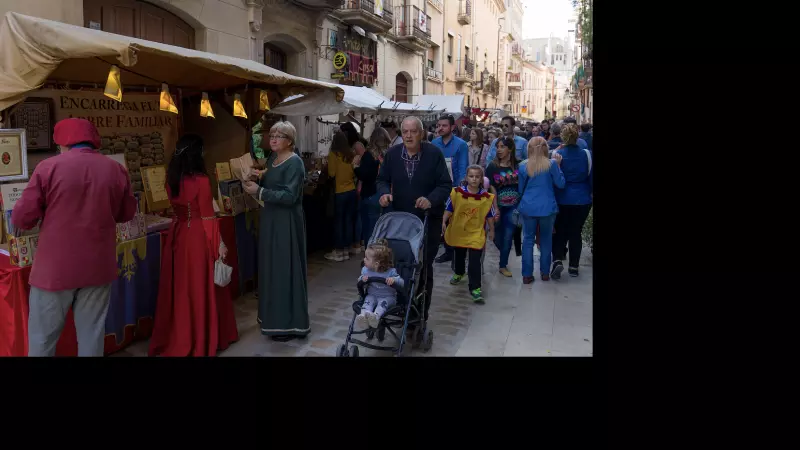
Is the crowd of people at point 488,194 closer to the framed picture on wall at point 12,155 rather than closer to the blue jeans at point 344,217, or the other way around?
the blue jeans at point 344,217

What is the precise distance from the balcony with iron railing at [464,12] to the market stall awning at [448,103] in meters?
8.73

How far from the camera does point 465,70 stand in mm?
28375

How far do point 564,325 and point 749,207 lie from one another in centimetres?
380

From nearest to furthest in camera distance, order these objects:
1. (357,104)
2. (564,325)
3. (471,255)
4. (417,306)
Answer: (417,306), (564,325), (471,255), (357,104)

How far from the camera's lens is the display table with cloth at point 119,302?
3820 mm

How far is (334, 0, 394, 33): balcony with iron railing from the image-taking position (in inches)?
584

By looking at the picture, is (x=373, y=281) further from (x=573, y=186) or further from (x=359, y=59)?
(x=359, y=59)

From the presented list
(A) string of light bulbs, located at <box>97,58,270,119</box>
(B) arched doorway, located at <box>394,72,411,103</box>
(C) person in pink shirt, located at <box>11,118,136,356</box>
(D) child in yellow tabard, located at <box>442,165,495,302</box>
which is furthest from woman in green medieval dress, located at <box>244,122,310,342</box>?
(B) arched doorway, located at <box>394,72,411,103</box>

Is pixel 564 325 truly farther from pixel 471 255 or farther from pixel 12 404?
pixel 12 404

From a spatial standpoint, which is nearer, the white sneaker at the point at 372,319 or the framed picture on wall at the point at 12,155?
the framed picture on wall at the point at 12,155

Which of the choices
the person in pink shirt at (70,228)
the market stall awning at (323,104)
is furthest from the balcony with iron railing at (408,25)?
the person in pink shirt at (70,228)

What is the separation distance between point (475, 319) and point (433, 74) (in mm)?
18837

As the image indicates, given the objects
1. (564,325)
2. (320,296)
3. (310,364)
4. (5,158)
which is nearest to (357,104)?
(320,296)

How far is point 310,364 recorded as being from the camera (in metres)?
2.31
